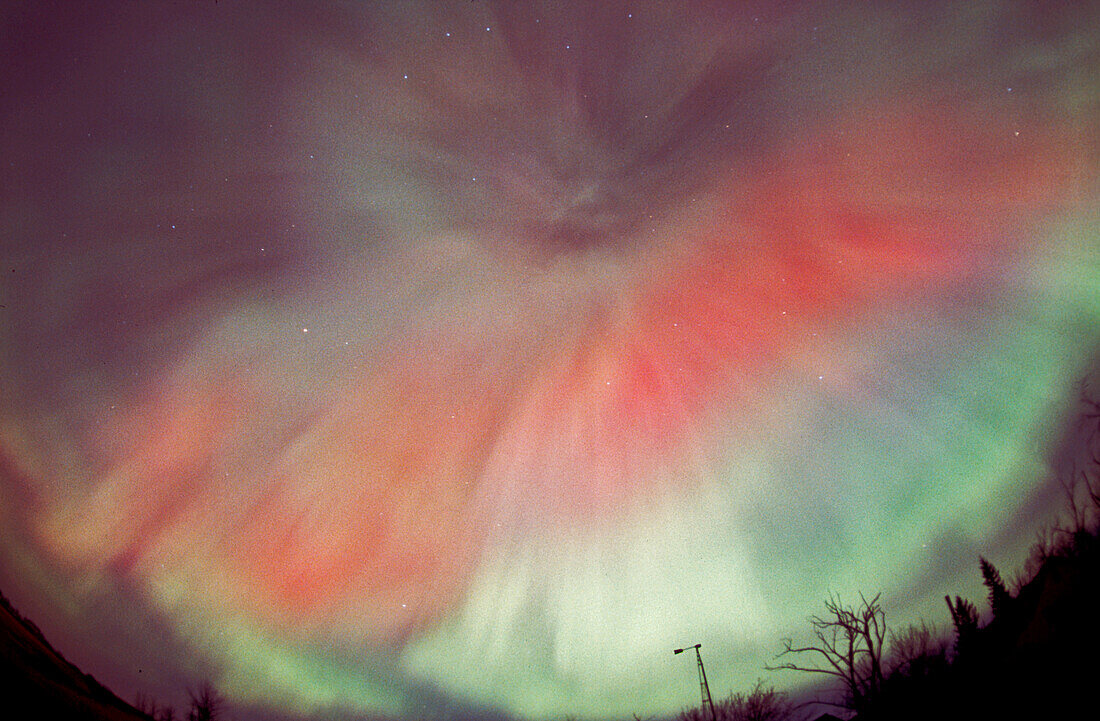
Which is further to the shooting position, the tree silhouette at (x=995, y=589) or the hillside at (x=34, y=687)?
the tree silhouette at (x=995, y=589)

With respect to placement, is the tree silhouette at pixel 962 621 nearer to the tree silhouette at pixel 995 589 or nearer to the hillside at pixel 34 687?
the tree silhouette at pixel 995 589

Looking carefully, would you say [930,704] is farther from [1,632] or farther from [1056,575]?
[1,632]

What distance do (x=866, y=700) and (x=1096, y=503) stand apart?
18.5 m

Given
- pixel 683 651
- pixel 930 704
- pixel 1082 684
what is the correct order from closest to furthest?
pixel 1082 684, pixel 930 704, pixel 683 651

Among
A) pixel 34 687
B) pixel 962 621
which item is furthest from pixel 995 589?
pixel 34 687

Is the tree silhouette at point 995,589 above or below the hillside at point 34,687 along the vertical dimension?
above

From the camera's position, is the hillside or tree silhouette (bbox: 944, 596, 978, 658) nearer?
the hillside

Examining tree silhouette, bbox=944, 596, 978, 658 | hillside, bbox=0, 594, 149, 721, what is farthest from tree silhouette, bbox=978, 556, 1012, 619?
hillside, bbox=0, 594, 149, 721

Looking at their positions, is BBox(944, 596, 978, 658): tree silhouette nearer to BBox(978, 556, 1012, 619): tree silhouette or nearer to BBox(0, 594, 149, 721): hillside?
BBox(978, 556, 1012, 619): tree silhouette

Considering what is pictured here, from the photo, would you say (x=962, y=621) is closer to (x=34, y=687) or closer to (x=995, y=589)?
(x=995, y=589)

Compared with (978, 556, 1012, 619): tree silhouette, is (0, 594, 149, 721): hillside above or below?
below

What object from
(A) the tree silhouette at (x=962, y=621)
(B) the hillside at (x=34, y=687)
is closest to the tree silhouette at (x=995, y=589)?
(A) the tree silhouette at (x=962, y=621)

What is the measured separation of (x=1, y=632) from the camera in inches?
960

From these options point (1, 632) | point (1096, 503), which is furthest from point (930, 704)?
point (1, 632)
